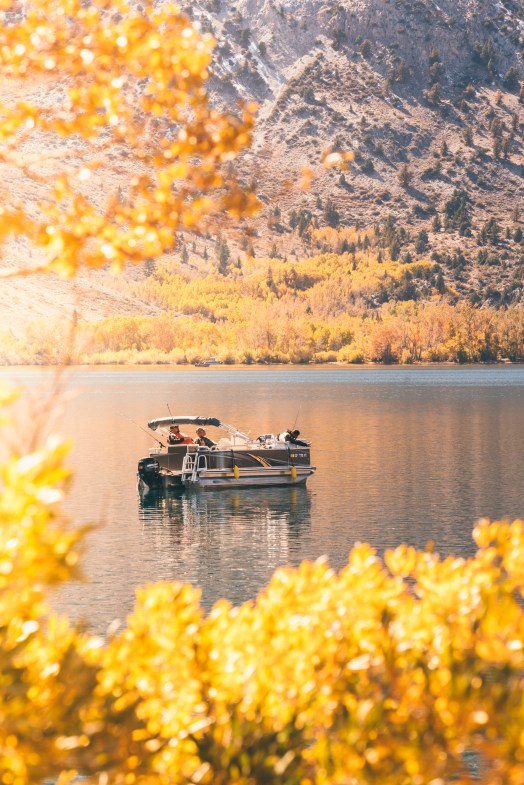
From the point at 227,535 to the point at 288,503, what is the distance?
6688 millimetres

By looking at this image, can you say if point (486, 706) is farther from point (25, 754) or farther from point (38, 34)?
point (38, 34)

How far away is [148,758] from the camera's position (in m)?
5.20

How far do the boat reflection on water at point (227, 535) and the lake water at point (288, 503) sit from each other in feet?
0.18

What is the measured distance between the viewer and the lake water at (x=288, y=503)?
88.4 ft

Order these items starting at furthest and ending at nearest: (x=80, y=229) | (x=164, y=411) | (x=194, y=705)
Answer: (x=164, y=411), (x=194, y=705), (x=80, y=229)

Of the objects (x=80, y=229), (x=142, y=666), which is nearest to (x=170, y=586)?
(x=142, y=666)

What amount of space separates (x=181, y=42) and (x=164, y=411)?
274ft

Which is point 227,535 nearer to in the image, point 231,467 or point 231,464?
point 231,467

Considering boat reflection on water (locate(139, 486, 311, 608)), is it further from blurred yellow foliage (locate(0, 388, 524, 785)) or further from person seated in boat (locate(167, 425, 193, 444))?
blurred yellow foliage (locate(0, 388, 524, 785))

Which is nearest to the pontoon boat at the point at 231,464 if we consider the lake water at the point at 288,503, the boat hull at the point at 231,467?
the boat hull at the point at 231,467

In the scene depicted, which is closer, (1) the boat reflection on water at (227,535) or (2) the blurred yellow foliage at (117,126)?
(2) the blurred yellow foliage at (117,126)

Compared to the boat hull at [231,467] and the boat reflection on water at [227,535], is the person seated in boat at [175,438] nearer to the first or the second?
the boat hull at [231,467]

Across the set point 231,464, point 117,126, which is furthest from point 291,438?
point 117,126

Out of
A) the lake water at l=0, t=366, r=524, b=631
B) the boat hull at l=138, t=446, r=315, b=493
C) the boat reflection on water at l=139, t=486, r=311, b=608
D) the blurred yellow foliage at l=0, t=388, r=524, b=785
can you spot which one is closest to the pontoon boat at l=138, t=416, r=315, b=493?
the boat hull at l=138, t=446, r=315, b=493
